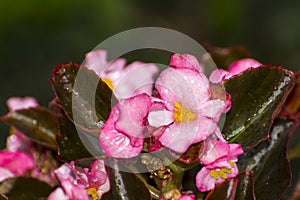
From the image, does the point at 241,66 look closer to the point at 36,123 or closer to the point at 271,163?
the point at 271,163

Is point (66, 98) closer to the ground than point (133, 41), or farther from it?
farther from it

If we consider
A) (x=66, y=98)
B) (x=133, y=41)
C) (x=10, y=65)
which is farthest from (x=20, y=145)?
(x=10, y=65)

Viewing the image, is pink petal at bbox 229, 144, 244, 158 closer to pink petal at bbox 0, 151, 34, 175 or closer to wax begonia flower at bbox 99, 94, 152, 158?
wax begonia flower at bbox 99, 94, 152, 158

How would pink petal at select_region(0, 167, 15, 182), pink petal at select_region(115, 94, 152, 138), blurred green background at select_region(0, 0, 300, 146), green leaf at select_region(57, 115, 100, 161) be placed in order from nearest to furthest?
pink petal at select_region(115, 94, 152, 138)
green leaf at select_region(57, 115, 100, 161)
pink petal at select_region(0, 167, 15, 182)
blurred green background at select_region(0, 0, 300, 146)

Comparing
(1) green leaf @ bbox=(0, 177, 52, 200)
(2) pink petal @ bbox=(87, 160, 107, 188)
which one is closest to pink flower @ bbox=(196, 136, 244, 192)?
(2) pink petal @ bbox=(87, 160, 107, 188)

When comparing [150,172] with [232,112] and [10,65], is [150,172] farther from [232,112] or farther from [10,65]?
[10,65]

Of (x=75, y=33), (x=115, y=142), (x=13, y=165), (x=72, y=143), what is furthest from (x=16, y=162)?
(x=75, y=33)
